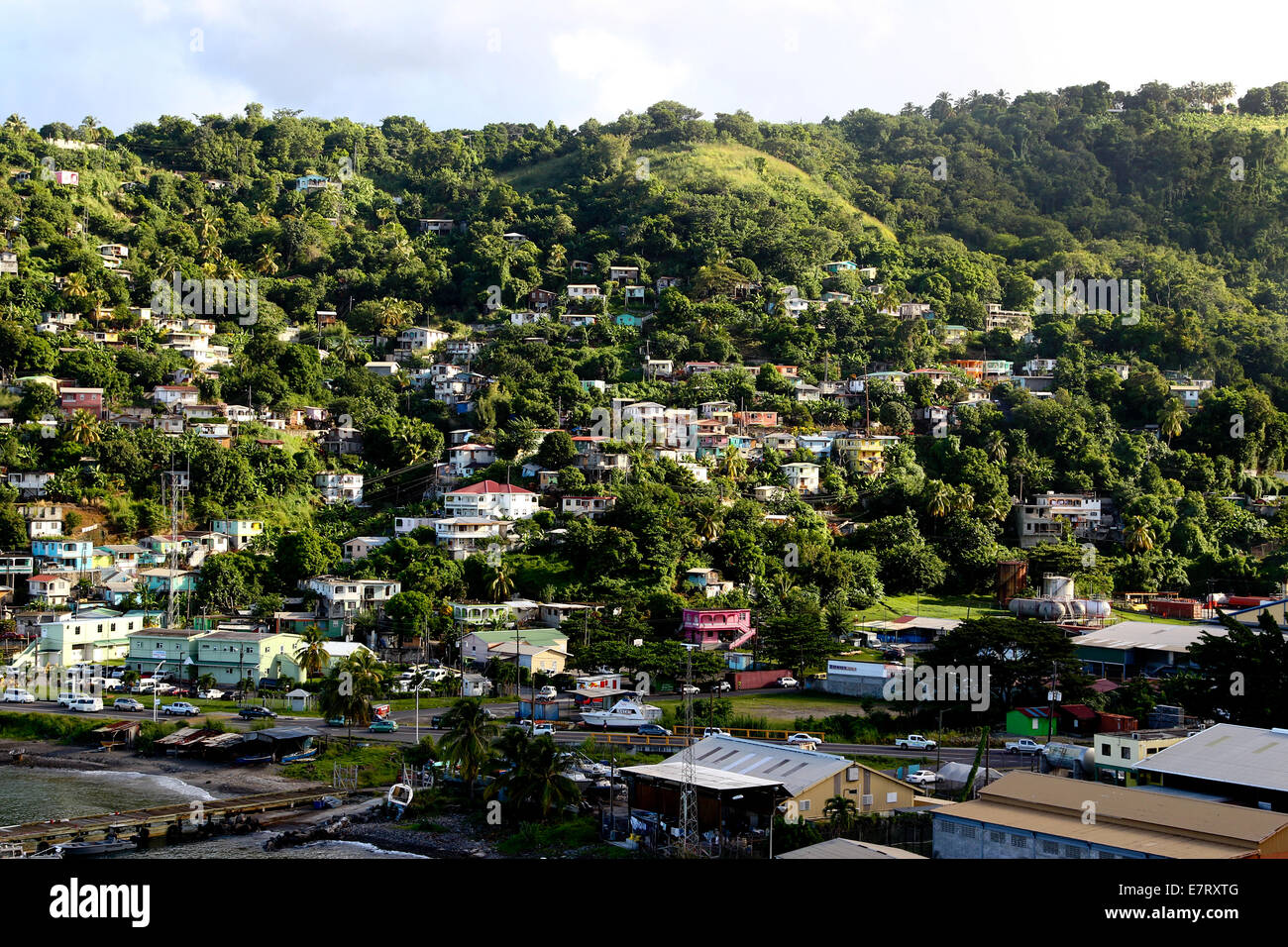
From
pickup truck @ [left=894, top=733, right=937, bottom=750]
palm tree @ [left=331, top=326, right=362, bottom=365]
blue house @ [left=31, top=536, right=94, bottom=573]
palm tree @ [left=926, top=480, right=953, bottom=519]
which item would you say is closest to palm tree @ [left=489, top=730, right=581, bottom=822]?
pickup truck @ [left=894, top=733, right=937, bottom=750]

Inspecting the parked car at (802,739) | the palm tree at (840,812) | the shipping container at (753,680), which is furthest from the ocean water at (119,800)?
the shipping container at (753,680)

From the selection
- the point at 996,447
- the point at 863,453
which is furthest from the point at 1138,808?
the point at 996,447

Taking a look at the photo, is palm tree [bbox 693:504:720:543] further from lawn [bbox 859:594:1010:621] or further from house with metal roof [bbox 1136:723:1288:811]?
house with metal roof [bbox 1136:723:1288:811]

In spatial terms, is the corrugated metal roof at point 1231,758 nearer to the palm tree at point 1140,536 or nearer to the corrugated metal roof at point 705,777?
the corrugated metal roof at point 705,777

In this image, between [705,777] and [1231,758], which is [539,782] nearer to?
[705,777]
